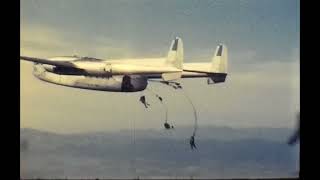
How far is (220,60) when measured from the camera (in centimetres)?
409

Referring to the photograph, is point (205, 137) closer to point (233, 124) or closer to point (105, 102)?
point (233, 124)

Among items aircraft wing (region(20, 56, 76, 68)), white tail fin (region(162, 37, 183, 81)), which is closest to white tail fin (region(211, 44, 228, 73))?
white tail fin (region(162, 37, 183, 81))

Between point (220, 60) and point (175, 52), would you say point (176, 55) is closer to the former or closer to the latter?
point (175, 52)

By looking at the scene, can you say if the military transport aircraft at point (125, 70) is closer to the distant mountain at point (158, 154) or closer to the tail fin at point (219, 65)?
the tail fin at point (219, 65)

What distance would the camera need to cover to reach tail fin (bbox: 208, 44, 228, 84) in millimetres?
4078

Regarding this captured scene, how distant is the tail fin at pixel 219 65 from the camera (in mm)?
4078

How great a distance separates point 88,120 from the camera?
403 centimetres

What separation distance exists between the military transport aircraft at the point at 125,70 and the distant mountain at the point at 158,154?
28 centimetres

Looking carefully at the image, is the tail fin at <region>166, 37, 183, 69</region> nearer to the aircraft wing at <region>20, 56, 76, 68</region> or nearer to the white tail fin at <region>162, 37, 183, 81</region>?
the white tail fin at <region>162, 37, 183, 81</region>

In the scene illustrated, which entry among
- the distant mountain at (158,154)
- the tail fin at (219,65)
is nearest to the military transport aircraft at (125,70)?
the tail fin at (219,65)

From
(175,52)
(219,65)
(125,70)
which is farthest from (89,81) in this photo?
(219,65)

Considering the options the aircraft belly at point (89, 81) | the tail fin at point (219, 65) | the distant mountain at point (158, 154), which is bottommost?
the distant mountain at point (158, 154)

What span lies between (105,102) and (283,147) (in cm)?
106

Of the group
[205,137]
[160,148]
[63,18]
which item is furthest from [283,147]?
[63,18]
